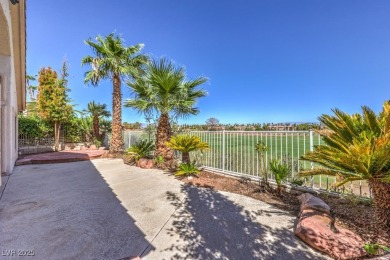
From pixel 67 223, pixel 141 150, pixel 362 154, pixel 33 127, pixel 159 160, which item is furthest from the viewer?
pixel 33 127

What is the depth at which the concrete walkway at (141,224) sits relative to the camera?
2.63 m

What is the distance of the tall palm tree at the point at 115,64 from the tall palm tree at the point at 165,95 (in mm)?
3309

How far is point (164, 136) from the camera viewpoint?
7.71 m

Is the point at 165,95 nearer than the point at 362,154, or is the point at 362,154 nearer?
the point at 362,154

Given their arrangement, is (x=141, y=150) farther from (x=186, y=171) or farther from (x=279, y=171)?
(x=279, y=171)

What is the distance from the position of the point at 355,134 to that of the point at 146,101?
260 inches

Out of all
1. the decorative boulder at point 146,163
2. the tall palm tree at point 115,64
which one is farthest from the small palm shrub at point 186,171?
the tall palm tree at point 115,64

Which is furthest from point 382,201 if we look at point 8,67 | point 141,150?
point 8,67

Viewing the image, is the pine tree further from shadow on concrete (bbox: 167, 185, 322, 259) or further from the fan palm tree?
the fan palm tree

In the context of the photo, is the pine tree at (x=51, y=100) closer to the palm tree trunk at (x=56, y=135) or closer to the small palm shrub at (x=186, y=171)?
the palm tree trunk at (x=56, y=135)

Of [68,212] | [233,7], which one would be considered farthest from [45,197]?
[233,7]

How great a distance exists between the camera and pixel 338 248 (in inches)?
98.6

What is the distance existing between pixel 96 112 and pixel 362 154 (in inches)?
723

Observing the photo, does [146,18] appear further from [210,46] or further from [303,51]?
[303,51]
